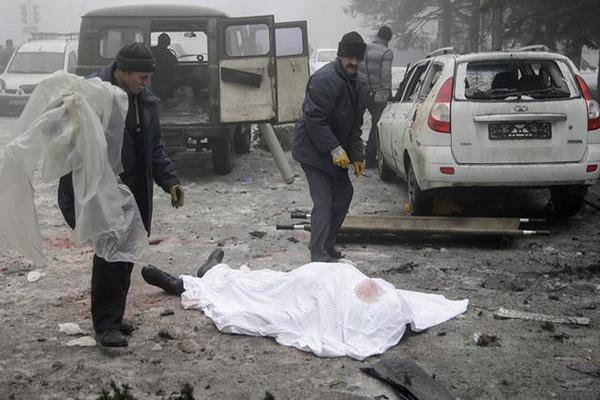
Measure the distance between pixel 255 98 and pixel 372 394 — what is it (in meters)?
6.96

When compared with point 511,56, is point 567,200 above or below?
below

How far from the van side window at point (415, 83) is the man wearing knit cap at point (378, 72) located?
168 cm

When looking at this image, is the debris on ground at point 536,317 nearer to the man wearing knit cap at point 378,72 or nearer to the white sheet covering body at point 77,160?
the white sheet covering body at point 77,160

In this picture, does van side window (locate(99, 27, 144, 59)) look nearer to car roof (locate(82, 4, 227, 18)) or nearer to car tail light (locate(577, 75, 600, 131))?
car roof (locate(82, 4, 227, 18))

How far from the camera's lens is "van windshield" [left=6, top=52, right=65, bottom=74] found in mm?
19578

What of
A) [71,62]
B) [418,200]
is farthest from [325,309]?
[71,62]

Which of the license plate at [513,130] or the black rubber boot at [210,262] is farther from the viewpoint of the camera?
the license plate at [513,130]

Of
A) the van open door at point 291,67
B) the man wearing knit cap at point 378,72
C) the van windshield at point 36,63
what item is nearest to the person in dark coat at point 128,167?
the van open door at point 291,67

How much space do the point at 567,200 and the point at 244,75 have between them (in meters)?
4.70

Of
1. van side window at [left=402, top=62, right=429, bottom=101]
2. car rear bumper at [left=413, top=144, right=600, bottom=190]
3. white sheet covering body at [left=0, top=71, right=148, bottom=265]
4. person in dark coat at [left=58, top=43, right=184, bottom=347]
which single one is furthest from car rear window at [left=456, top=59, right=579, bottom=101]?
white sheet covering body at [left=0, top=71, right=148, bottom=265]

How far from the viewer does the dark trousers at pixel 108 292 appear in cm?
451

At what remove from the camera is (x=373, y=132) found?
11234 millimetres

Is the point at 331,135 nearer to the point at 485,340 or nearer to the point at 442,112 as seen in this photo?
the point at 442,112

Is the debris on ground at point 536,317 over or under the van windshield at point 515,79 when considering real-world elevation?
under
